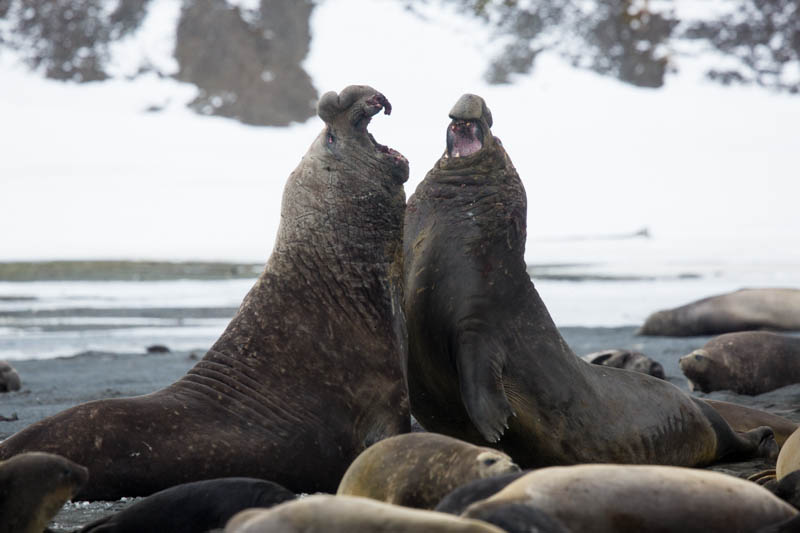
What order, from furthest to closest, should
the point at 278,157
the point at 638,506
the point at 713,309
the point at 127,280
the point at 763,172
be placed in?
1. the point at 278,157
2. the point at 763,172
3. the point at 127,280
4. the point at 713,309
5. the point at 638,506

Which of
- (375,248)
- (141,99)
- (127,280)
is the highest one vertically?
(141,99)

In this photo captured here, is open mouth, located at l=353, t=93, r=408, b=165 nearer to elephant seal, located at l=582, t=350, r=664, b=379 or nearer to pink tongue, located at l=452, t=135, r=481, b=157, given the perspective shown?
pink tongue, located at l=452, t=135, r=481, b=157

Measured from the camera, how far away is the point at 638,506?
2.73 meters

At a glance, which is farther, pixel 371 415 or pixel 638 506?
pixel 371 415

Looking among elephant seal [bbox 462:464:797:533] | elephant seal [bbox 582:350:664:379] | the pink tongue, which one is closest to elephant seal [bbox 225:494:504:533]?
elephant seal [bbox 462:464:797:533]

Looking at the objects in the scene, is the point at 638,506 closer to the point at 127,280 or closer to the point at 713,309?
the point at 713,309

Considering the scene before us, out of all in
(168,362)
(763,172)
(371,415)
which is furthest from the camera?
(763,172)

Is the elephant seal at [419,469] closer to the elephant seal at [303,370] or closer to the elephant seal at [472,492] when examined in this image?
the elephant seal at [472,492]

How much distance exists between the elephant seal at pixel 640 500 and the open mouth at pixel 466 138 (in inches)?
89.5

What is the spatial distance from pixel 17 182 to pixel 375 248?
52049 mm

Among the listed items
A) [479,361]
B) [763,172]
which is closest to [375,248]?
[479,361]

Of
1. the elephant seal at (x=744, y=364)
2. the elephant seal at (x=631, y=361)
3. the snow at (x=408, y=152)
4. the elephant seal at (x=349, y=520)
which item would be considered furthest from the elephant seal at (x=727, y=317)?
the snow at (x=408, y=152)

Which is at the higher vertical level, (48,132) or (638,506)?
(48,132)

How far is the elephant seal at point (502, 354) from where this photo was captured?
4.54 m
